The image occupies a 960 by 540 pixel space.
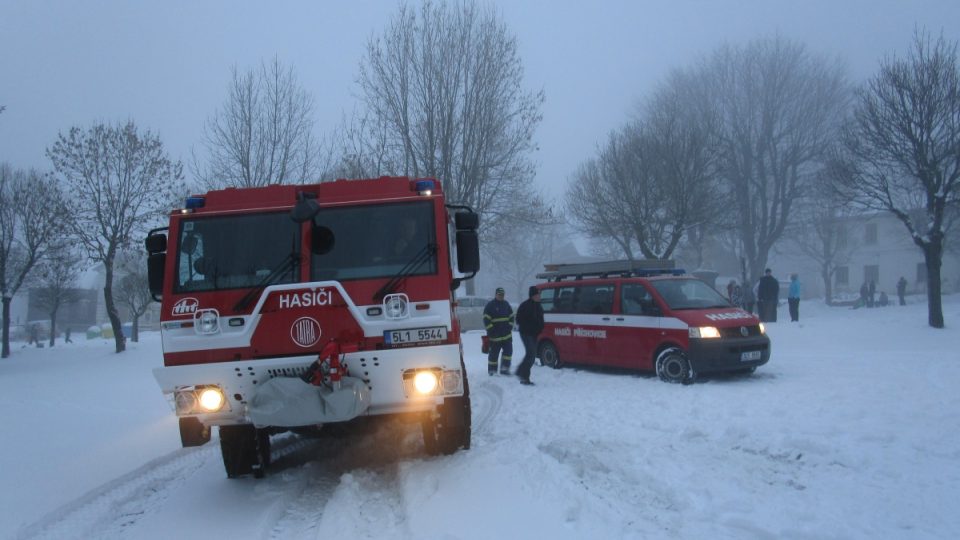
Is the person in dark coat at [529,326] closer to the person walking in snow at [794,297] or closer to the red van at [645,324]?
the red van at [645,324]

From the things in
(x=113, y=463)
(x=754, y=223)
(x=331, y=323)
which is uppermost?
(x=754, y=223)

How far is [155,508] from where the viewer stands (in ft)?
18.2

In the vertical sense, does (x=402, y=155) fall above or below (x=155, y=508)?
above

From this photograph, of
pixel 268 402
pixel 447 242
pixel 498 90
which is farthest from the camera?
pixel 498 90

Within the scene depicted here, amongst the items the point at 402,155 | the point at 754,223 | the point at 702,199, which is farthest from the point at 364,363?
the point at 754,223

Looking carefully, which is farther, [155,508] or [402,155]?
[402,155]

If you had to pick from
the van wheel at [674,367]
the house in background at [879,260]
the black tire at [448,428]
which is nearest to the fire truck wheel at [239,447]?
the black tire at [448,428]

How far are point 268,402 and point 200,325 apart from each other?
965mm

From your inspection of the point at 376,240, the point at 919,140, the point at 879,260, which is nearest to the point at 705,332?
the point at 376,240

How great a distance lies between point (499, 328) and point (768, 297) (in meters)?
12.3

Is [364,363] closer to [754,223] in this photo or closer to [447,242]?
[447,242]

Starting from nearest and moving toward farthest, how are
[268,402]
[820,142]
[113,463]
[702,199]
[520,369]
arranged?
[268,402], [113,463], [520,369], [702,199], [820,142]

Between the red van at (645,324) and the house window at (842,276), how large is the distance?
46509mm

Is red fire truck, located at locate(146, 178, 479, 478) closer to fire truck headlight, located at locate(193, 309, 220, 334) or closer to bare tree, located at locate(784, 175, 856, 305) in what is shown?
fire truck headlight, located at locate(193, 309, 220, 334)
